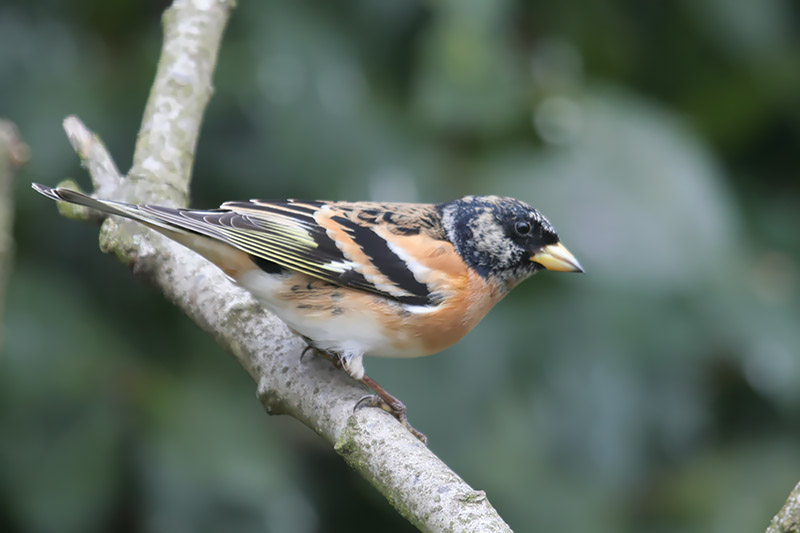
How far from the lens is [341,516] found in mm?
4113

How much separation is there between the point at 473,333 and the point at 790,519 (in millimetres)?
2123

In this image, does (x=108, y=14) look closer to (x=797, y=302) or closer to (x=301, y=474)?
(x=301, y=474)

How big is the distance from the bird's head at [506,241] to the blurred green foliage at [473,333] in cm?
Answer: 76

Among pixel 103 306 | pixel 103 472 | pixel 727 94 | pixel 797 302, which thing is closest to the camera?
pixel 103 472

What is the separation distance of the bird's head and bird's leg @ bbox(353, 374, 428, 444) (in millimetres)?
545

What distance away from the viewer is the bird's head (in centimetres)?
299

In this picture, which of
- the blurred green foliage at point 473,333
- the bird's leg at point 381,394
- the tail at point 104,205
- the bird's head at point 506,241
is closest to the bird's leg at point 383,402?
the bird's leg at point 381,394

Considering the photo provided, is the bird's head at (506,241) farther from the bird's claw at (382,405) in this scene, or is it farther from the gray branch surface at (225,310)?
the gray branch surface at (225,310)

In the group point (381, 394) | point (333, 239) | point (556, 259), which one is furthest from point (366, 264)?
point (556, 259)

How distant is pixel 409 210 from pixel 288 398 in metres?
0.83

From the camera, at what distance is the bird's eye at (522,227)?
3002 mm

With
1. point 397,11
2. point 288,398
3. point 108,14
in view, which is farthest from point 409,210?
point 108,14

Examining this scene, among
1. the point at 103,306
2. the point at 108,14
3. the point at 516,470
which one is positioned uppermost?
the point at 108,14

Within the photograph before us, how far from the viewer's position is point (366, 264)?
2.75 meters
